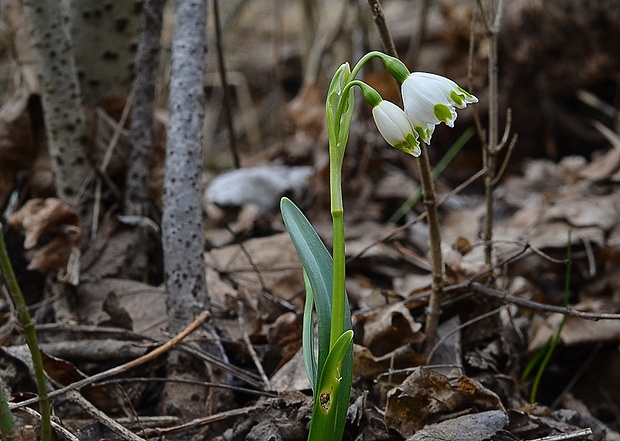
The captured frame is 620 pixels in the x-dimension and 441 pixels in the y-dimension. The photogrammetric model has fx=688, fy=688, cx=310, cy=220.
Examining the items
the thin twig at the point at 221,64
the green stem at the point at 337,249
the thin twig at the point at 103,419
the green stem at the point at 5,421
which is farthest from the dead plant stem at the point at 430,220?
the thin twig at the point at 221,64

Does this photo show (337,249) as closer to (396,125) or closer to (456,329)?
(396,125)

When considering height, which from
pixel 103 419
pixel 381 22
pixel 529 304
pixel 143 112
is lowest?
pixel 103 419

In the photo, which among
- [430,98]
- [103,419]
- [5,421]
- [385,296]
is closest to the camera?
[5,421]

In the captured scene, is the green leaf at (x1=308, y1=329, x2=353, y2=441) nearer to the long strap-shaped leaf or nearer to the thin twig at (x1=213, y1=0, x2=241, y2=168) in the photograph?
the long strap-shaped leaf

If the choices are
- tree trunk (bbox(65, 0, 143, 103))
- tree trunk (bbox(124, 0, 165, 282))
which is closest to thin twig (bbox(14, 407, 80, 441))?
tree trunk (bbox(124, 0, 165, 282))

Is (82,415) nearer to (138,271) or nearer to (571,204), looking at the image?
(138,271)

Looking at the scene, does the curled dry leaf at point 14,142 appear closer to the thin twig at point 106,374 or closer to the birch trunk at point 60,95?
the birch trunk at point 60,95

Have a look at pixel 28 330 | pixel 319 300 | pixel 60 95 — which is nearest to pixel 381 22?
pixel 319 300
